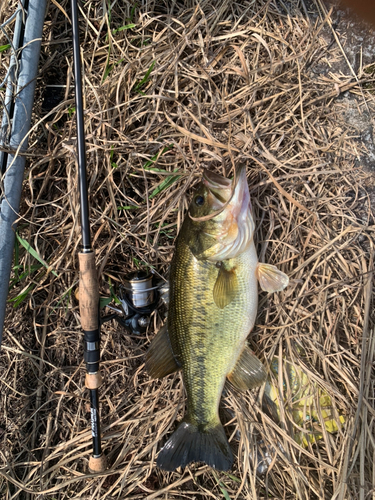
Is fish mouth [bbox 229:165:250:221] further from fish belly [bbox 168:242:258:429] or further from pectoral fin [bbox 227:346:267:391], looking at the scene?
pectoral fin [bbox 227:346:267:391]

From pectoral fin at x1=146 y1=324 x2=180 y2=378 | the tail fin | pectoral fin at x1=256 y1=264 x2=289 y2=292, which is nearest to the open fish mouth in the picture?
pectoral fin at x1=256 y1=264 x2=289 y2=292

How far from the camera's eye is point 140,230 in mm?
2250

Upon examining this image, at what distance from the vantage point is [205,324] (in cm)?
185

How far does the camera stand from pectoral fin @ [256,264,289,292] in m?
1.90

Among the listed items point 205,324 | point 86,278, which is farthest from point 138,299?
point 205,324

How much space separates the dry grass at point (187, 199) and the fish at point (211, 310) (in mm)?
241

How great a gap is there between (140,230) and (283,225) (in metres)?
0.98

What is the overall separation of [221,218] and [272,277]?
1.60ft

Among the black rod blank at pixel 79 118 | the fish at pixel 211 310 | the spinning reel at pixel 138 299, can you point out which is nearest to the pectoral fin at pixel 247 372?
the fish at pixel 211 310

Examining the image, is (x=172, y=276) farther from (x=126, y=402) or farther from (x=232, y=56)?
(x=232, y=56)

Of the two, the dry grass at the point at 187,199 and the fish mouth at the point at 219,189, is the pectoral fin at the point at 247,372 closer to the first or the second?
the dry grass at the point at 187,199

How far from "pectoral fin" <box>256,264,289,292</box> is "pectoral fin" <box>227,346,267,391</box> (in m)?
0.43

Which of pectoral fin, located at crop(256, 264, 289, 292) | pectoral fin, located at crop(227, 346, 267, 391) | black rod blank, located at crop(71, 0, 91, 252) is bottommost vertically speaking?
pectoral fin, located at crop(227, 346, 267, 391)

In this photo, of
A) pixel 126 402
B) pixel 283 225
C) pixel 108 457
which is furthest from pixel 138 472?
pixel 283 225
